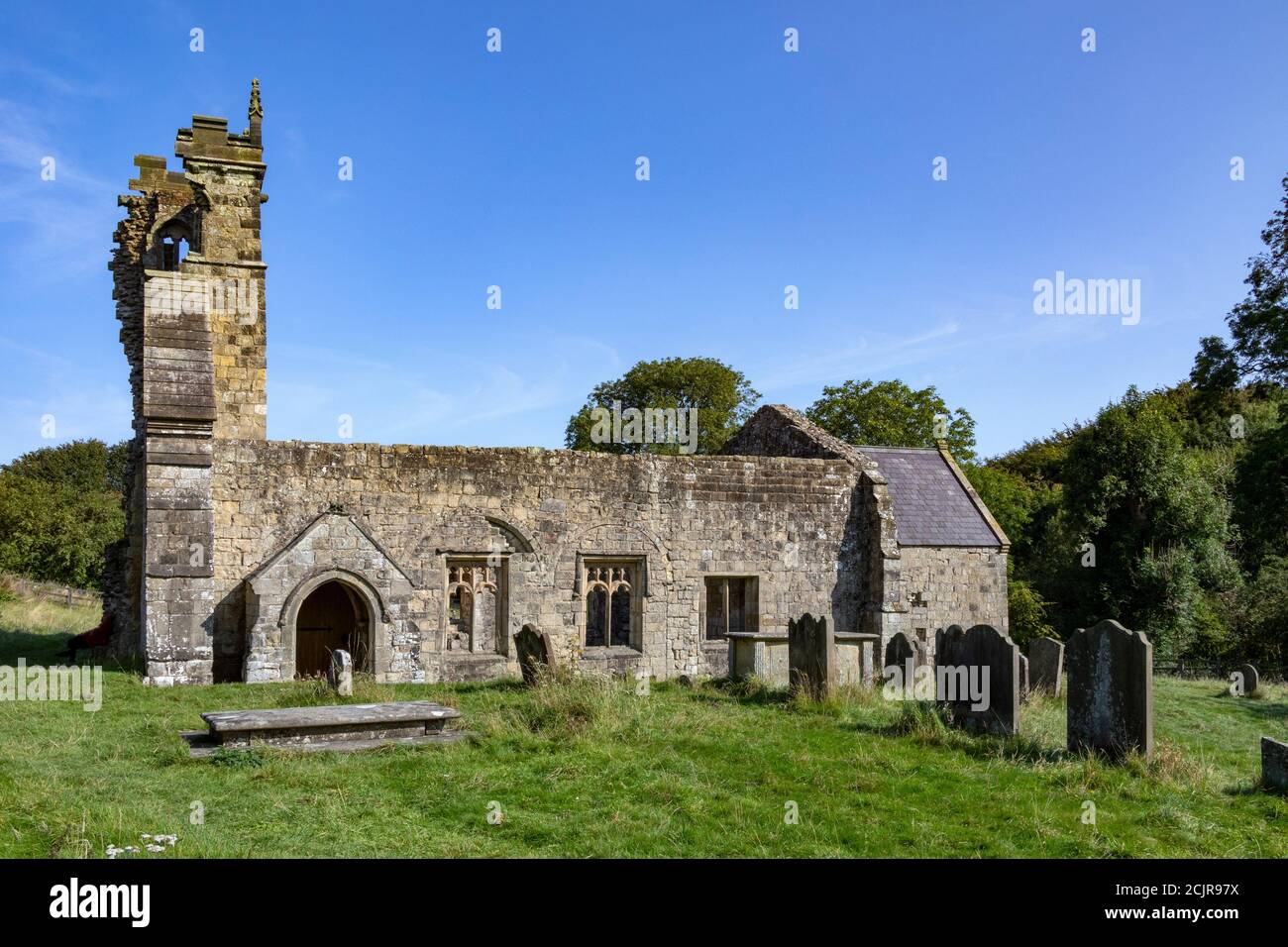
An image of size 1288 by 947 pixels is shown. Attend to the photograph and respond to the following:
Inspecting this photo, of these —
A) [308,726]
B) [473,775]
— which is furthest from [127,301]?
[473,775]

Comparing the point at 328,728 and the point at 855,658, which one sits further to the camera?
the point at 855,658

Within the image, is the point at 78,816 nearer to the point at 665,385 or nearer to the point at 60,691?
the point at 60,691

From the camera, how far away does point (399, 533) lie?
15.2 meters

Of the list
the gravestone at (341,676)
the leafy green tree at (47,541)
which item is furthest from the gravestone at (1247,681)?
the leafy green tree at (47,541)

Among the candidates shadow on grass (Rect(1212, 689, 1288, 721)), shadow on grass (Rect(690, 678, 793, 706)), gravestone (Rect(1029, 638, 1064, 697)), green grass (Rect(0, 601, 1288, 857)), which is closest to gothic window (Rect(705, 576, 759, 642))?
shadow on grass (Rect(690, 678, 793, 706))

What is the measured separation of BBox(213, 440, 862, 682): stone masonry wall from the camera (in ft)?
47.4

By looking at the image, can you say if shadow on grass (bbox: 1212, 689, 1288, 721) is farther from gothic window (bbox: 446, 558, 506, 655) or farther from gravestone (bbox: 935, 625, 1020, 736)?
gothic window (bbox: 446, 558, 506, 655)

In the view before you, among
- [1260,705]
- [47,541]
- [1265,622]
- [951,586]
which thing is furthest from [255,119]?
[1265,622]

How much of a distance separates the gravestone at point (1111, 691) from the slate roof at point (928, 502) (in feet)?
30.6

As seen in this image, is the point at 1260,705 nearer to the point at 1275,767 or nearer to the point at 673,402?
the point at 1275,767

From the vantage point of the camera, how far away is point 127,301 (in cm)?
1700

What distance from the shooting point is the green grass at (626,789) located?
6.50m

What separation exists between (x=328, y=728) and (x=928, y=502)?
552 inches

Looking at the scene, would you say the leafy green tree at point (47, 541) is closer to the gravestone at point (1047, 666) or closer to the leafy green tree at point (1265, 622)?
the gravestone at point (1047, 666)
